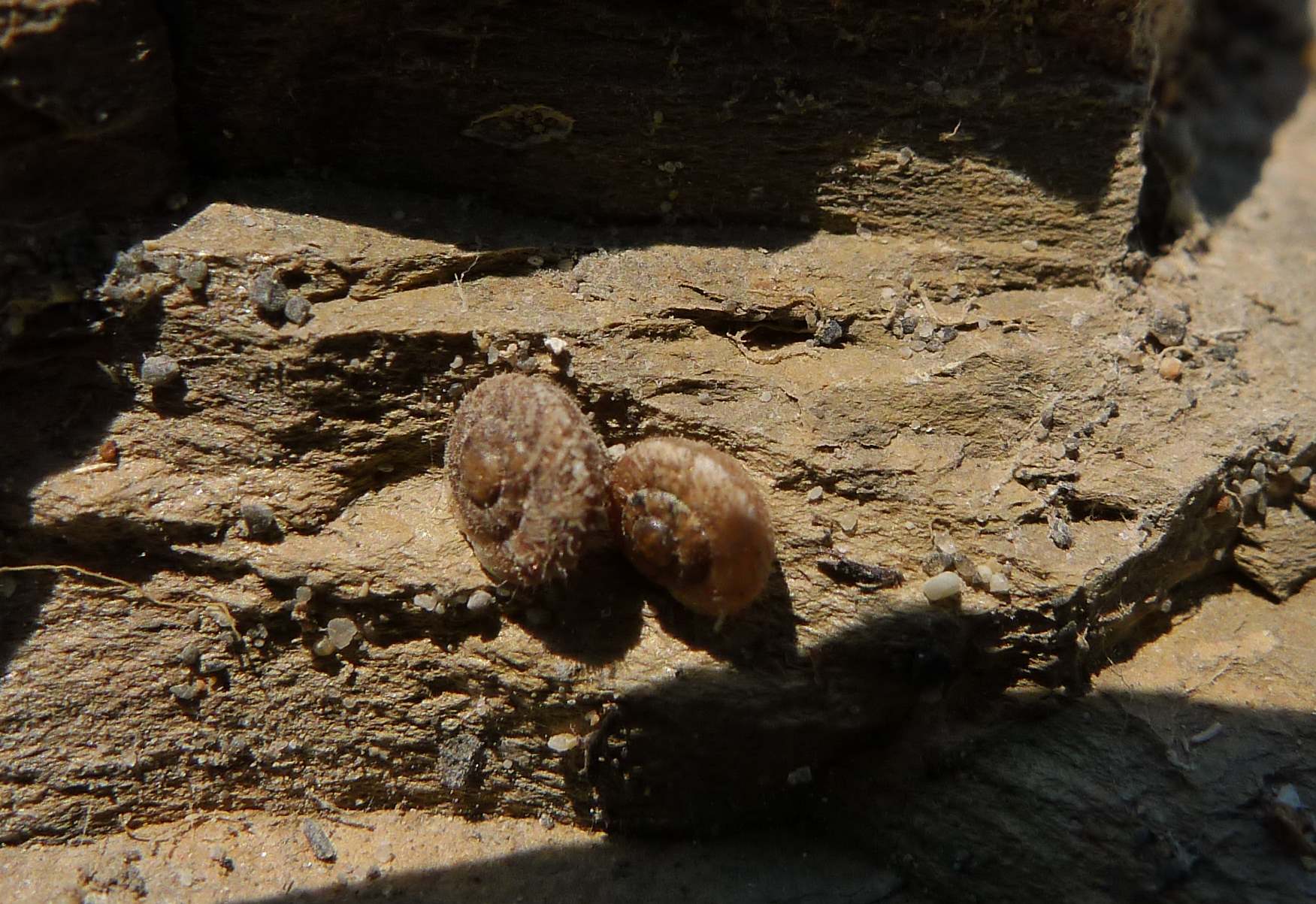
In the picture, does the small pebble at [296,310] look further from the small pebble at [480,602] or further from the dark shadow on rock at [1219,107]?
the dark shadow on rock at [1219,107]

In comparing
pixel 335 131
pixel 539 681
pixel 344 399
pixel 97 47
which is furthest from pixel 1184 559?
pixel 97 47

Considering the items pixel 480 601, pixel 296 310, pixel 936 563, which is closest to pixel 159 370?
pixel 296 310

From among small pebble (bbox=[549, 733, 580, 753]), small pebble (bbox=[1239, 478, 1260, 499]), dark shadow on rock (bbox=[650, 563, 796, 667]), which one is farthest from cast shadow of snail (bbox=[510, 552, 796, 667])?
small pebble (bbox=[1239, 478, 1260, 499])

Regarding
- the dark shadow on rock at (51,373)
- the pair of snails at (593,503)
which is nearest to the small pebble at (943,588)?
the pair of snails at (593,503)

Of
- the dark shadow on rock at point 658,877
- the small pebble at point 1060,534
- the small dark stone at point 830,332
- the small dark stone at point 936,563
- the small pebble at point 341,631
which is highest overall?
the small dark stone at point 830,332

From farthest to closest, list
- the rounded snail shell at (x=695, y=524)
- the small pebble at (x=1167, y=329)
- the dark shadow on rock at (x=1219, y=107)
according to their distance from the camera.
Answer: the dark shadow on rock at (x=1219, y=107) → the small pebble at (x=1167, y=329) → the rounded snail shell at (x=695, y=524)

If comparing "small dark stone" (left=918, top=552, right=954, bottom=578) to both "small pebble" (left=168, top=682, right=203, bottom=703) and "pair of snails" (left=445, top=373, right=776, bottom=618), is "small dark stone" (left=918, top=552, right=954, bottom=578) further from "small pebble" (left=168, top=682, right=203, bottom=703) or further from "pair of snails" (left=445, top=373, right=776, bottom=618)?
"small pebble" (left=168, top=682, right=203, bottom=703)

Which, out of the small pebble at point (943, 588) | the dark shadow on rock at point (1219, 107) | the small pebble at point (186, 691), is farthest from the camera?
the dark shadow on rock at point (1219, 107)
